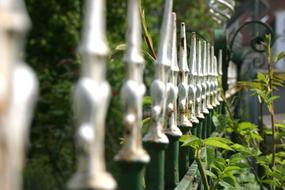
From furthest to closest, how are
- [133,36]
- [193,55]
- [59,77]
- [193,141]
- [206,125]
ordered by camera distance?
[59,77]
[206,125]
[193,55]
[193,141]
[133,36]

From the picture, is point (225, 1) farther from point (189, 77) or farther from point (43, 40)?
point (43, 40)

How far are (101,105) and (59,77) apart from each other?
6821mm

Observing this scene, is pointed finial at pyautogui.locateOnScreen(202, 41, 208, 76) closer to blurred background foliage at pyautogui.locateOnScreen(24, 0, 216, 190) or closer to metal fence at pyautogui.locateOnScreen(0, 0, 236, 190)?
metal fence at pyautogui.locateOnScreen(0, 0, 236, 190)

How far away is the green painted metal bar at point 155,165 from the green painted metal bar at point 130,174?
213 mm

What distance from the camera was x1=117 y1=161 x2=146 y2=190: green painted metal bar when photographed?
1.01 m

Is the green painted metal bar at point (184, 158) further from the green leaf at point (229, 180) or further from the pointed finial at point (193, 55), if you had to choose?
the pointed finial at point (193, 55)

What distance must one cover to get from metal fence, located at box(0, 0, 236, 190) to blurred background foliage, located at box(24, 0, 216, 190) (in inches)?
178

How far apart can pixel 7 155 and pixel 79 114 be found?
200 mm

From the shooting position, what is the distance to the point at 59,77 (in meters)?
7.52

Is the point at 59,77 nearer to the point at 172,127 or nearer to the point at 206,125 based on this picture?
the point at 206,125

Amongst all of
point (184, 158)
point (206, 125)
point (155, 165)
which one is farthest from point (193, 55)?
point (155, 165)

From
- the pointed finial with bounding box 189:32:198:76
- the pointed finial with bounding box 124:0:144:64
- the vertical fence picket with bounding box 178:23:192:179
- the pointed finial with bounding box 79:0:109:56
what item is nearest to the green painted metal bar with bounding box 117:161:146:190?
the pointed finial with bounding box 124:0:144:64

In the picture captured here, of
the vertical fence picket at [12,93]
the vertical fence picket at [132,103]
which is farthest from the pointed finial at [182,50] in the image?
the vertical fence picket at [12,93]

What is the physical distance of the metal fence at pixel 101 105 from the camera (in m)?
0.56
